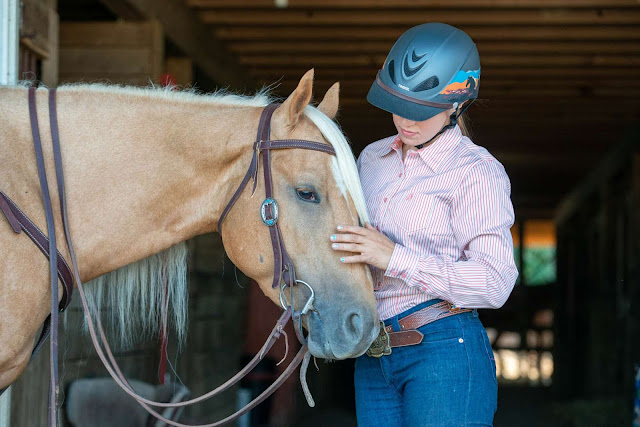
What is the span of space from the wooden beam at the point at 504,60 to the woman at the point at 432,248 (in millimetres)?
4320

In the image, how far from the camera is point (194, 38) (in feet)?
17.7

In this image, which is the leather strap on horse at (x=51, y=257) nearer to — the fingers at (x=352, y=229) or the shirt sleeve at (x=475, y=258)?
the fingers at (x=352, y=229)

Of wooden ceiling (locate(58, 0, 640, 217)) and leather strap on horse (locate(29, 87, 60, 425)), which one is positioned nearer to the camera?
leather strap on horse (locate(29, 87, 60, 425))

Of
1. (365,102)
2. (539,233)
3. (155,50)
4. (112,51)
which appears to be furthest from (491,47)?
(539,233)

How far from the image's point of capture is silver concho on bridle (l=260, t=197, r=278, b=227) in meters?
1.90

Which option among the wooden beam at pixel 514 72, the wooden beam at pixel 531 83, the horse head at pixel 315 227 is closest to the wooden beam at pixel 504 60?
the wooden beam at pixel 514 72

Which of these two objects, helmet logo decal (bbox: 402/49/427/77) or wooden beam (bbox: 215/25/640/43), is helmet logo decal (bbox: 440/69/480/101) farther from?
wooden beam (bbox: 215/25/640/43)

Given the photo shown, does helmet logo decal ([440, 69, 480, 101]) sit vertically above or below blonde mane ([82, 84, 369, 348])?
above

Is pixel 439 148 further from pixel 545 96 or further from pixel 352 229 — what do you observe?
pixel 545 96

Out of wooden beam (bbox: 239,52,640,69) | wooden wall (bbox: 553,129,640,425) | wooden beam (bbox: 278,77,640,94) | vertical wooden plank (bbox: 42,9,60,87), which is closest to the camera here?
vertical wooden plank (bbox: 42,9,60,87)

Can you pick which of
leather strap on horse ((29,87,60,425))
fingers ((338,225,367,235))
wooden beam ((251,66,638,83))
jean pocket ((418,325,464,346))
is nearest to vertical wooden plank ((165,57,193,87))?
wooden beam ((251,66,638,83))

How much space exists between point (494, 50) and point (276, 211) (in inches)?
179

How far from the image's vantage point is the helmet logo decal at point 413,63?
1.95 m

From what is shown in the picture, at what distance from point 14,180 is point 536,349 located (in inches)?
490
